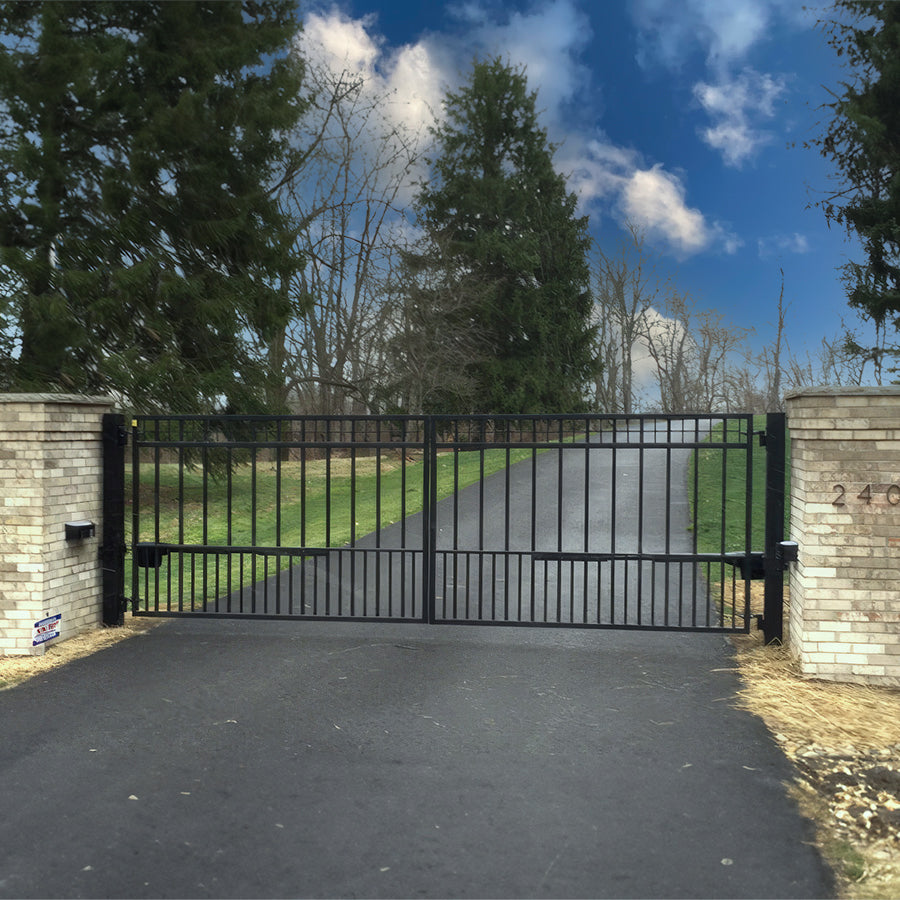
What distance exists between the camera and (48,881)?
3318 mm

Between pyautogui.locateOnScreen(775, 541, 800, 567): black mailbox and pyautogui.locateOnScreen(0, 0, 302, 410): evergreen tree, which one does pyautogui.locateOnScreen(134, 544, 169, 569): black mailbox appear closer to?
pyautogui.locateOnScreen(775, 541, 800, 567): black mailbox

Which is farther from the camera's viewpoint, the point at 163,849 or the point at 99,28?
the point at 99,28

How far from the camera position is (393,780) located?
167 inches

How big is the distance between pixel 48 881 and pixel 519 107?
34362 millimetres

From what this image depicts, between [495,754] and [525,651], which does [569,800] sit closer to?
[495,754]

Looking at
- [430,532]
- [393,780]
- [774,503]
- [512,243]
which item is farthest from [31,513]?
[512,243]

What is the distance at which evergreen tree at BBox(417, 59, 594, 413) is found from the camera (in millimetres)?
30797

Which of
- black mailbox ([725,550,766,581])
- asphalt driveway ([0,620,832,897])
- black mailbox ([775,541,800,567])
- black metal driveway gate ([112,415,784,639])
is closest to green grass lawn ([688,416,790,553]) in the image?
black metal driveway gate ([112,415,784,639])

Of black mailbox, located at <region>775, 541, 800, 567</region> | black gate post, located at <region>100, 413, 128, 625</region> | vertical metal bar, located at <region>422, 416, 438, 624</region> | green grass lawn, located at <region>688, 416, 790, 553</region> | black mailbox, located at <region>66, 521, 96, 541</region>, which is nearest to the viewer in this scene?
black mailbox, located at <region>775, 541, 800, 567</region>

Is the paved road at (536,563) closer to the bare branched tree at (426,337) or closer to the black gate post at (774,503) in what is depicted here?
the black gate post at (774,503)

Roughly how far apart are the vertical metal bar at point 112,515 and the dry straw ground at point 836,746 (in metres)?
0.42

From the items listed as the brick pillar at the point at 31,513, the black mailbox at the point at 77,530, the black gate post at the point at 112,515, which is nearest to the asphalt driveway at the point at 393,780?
the brick pillar at the point at 31,513

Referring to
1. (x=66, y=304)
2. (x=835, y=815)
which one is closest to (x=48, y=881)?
(x=835, y=815)

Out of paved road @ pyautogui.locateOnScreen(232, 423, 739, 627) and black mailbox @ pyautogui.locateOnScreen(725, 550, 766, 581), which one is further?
paved road @ pyautogui.locateOnScreen(232, 423, 739, 627)
